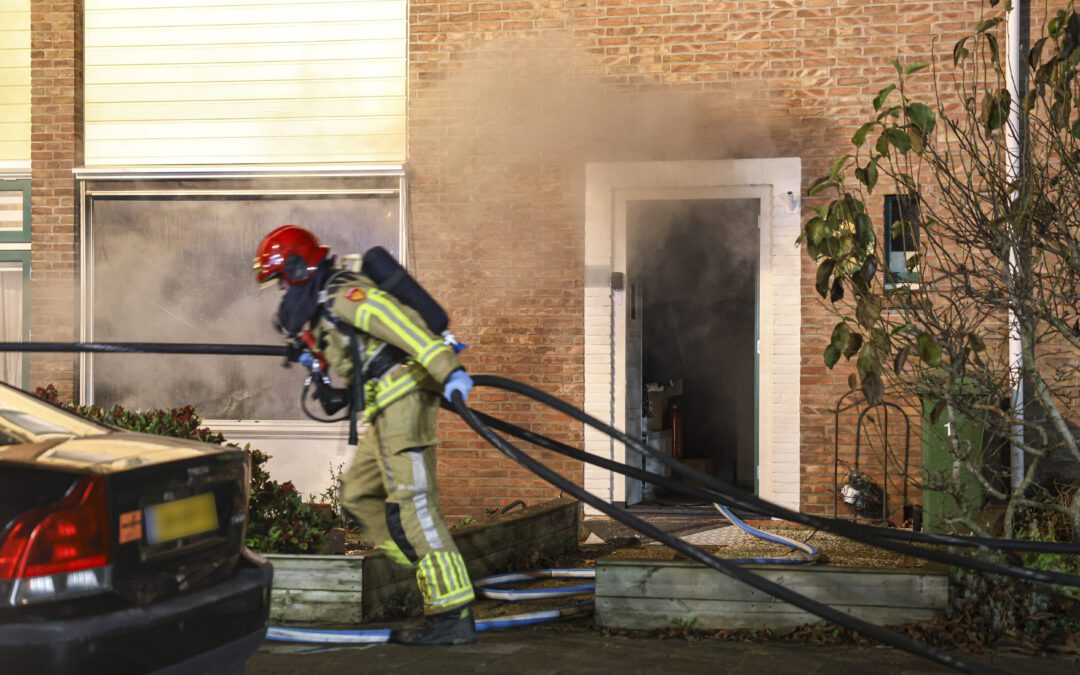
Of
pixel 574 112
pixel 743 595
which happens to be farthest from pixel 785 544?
pixel 574 112

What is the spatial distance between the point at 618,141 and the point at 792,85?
1395 millimetres

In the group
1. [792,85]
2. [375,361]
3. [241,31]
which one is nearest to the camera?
[375,361]

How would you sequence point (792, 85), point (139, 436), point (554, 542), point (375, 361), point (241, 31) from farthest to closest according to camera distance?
point (241, 31) → point (792, 85) → point (554, 542) → point (375, 361) → point (139, 436)

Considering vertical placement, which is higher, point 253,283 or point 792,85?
point 792,85

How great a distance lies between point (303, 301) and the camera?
523 cm

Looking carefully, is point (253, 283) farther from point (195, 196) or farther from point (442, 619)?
point (442, 619)

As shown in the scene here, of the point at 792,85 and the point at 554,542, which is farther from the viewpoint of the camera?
the point at 792,85

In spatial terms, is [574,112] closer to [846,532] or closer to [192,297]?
[192,297]

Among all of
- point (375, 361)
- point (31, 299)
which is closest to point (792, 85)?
point (375, 361)

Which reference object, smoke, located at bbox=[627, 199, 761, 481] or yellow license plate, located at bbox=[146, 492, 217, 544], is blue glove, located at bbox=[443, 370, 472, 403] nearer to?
yellow license plate, located at bbox=[146, 492, 217, 544]

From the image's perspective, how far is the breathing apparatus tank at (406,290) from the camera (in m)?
5.08

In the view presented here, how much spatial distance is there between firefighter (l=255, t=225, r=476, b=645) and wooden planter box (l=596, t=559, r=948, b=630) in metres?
0.97

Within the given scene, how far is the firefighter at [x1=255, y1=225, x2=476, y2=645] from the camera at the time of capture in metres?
5.16

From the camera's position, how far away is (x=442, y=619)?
17.2ft
